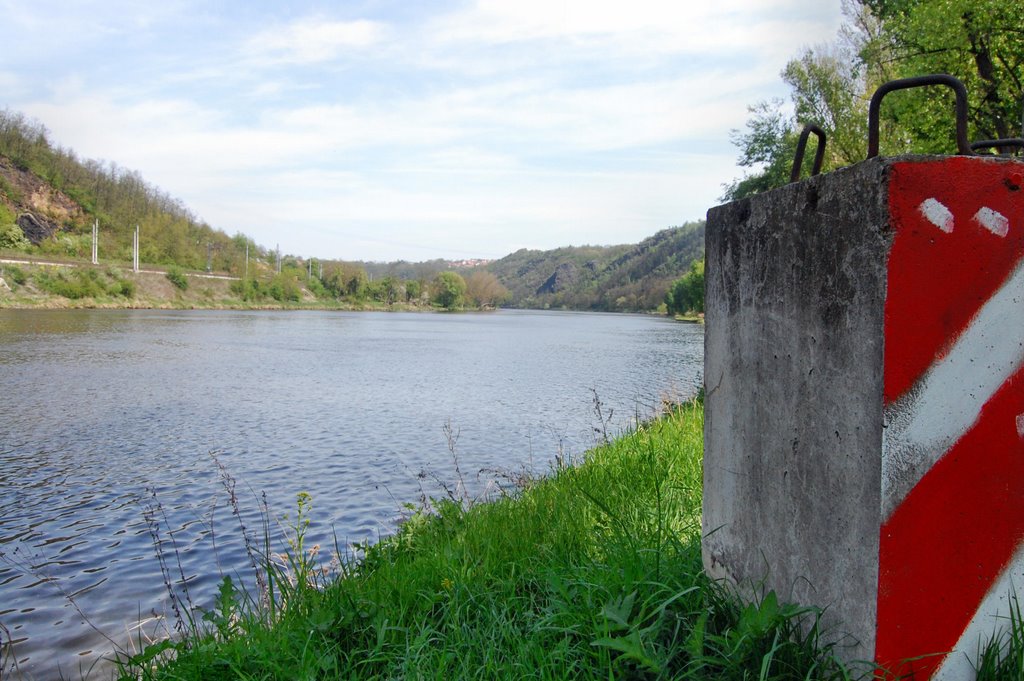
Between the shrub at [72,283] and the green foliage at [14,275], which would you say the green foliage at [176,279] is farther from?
the green foliage at [14,275]

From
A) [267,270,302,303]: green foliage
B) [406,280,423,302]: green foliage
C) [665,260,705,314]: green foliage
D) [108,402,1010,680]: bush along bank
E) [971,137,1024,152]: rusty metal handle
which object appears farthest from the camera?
[406,280,423,302]: green foliage

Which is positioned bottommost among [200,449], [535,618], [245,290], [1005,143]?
[200,449]

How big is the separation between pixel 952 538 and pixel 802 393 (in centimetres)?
60

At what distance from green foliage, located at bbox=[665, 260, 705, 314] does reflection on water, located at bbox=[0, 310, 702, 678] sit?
6923 centimetres

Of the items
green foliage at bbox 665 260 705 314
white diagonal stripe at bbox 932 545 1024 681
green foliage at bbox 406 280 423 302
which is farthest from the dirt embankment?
white diagonal stripe at bbox 932 545 1024 681

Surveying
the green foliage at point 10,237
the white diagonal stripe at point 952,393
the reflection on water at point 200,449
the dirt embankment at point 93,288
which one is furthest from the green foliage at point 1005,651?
the green foliage at point 10,237

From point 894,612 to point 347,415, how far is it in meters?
16.0

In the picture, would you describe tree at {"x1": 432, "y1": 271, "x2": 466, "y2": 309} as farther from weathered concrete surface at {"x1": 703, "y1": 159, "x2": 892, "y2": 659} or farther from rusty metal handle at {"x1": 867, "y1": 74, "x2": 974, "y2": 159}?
rusty metal handle at {"x1": 867, "y1": 74, "x2": 974, "y2": 159}

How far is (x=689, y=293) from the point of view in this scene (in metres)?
106

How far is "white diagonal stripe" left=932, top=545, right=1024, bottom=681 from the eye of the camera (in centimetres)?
206

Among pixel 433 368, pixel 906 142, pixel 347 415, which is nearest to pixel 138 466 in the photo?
pixel 347 415

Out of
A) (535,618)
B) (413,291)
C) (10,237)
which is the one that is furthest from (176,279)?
(535,618)

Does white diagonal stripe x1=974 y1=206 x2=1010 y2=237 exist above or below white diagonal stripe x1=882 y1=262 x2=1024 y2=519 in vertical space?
above

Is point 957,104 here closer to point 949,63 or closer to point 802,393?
point 802,393
